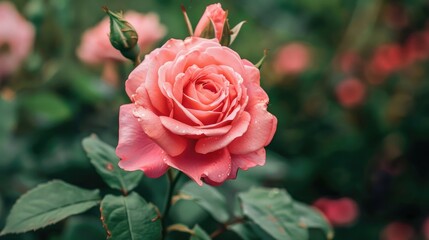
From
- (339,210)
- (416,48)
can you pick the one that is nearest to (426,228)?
(339,210)

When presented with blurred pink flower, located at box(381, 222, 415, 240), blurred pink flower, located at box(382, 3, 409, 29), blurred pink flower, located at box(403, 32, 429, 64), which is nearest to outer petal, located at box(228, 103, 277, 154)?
blurred pink flower, located at box(381, 222, 415, 240)

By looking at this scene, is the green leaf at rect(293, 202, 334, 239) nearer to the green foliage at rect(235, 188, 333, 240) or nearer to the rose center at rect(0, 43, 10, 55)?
the green foliage at rect(235, 188, 333, 240)

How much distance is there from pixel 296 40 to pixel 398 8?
0.47m

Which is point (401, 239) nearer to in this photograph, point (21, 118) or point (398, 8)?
point (398, 8)

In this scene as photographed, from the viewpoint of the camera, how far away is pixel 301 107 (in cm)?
229

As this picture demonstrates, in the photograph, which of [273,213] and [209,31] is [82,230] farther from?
[209,31]

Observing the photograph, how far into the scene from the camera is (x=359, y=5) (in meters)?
2.62

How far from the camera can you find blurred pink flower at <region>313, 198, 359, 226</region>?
203 centimetres

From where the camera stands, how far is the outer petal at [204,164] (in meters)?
0.79

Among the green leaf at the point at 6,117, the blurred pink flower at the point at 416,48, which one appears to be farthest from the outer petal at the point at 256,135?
the blurred pink flower at the point at 416,48

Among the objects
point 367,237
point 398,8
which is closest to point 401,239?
point 367,237

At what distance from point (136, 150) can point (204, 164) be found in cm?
9

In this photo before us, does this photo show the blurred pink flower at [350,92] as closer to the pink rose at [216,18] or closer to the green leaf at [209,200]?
the green leaf at [209,200]

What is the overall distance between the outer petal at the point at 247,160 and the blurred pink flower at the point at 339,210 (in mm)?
1259
